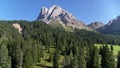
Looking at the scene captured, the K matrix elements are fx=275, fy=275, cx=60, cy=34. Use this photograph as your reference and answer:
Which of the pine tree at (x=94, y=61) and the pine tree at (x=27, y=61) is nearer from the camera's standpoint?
the pine tree at (x=94, y=61)

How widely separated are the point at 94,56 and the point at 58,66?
2725 centimetres

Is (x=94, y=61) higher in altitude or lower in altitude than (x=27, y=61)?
higher

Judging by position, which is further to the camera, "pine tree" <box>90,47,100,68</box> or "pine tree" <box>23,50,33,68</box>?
"pine tree" <box>23,50,33,68</box>

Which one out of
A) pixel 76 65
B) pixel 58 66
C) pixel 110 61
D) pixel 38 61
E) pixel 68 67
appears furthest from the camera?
pixel 38 61

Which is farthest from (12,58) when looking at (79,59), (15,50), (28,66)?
(79,59)

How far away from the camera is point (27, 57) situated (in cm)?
14075

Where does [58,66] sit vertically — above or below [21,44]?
below

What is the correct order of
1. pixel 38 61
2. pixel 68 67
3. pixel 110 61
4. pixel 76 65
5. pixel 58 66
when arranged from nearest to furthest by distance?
pixel 110 61, pixel 76 65, pixel 68 67, pixel 58 66, pixel 38 61

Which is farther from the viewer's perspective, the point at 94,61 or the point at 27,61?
the point at 27,61

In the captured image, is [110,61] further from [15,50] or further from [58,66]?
[15,50]

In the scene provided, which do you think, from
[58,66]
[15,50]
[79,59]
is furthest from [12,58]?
[79,59]

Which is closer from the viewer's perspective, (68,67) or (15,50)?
(68,67)

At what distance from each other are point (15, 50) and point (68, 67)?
116 feet

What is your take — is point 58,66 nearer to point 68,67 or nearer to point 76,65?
point 68,67
